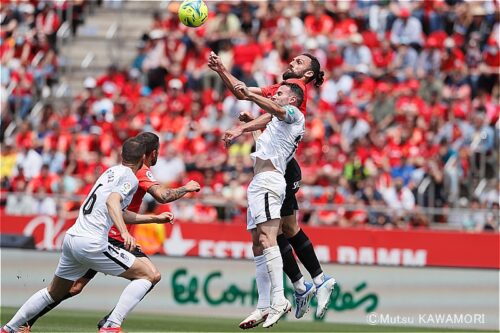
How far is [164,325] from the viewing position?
1605 cm

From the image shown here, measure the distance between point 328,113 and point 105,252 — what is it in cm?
1341

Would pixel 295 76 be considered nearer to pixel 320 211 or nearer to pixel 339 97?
pixel 320 211

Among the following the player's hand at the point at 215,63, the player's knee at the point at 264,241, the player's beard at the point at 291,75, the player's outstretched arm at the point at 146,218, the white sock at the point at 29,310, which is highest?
the player's hand at the point at 215,63

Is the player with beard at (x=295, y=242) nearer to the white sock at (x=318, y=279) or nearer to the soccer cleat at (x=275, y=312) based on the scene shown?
the white sock at (x=318, y=279)

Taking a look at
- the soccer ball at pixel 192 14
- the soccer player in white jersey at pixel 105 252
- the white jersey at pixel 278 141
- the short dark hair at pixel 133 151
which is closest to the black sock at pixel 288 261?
the white jersey at pixel 278 141

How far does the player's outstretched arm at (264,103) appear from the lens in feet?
40.1

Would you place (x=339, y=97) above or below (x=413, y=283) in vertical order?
above

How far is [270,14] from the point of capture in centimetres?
2781

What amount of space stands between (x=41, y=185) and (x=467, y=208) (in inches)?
346

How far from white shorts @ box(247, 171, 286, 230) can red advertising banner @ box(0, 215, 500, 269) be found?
7.32 metres

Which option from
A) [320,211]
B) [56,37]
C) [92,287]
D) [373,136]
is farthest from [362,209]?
[56,37]

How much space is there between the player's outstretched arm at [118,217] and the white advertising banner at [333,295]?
723cm

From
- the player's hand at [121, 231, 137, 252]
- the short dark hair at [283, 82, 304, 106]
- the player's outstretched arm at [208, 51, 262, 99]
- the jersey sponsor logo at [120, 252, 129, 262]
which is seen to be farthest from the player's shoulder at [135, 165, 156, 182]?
the short dark hair at [283, 82, 304, 106]

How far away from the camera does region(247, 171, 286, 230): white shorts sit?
13.0 m
